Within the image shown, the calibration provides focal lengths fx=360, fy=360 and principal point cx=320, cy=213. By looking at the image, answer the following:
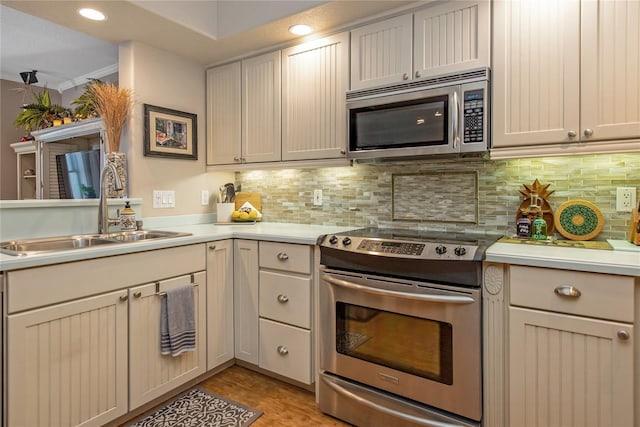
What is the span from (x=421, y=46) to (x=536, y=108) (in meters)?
0.69

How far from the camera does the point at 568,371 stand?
1.40 metres

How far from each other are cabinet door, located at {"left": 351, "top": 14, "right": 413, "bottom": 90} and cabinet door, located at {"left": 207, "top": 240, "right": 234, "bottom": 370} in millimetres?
1332

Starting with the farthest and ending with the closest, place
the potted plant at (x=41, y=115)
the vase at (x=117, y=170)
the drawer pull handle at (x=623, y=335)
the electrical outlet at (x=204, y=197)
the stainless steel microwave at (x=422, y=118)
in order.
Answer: the potted plant at (x=41, y=115) → the electrical outlet at (x=204, y=197) → the vase at (x=117, y=170) → the stainless steel microwave at (x=422, y=118) → the drawer pull handle at (x=623, y=335)

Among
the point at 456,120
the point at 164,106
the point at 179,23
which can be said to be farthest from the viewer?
the point at 164,106

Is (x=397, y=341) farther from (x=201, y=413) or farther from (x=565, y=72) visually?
(x=565, y=72)

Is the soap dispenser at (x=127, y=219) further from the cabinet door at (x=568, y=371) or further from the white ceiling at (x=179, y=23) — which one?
the cabinet door at (x=568, y=371)

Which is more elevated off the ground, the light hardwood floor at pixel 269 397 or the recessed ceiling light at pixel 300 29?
the recessed ceiling light at pixel 300 29

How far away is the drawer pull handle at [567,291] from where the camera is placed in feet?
4.44

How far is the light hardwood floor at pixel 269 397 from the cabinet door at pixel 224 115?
61.0 inches

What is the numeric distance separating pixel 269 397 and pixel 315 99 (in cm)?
188

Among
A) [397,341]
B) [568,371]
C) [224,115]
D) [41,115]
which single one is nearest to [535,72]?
[568,371]

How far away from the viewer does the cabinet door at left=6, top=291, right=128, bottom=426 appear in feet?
4.67

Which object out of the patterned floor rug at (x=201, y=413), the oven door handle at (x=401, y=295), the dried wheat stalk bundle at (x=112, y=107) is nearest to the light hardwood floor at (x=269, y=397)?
the patterned floor rug at (x=201, y=413)

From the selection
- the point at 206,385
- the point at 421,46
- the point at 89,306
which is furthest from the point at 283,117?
the point at 206,385
